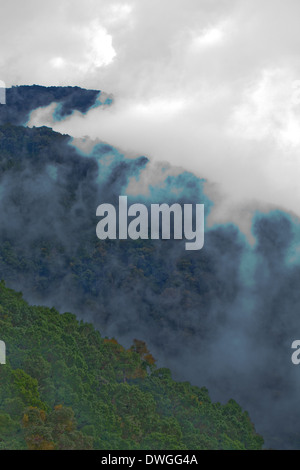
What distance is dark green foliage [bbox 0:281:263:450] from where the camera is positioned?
6594cm

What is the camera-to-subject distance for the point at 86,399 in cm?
8188

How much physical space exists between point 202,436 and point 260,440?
91.1ft

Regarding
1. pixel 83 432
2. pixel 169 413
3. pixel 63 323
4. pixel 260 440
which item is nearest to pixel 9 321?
→ pixel 63 323

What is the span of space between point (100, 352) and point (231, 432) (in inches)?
1151

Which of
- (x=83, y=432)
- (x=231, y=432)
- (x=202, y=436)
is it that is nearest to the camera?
(x=83, y=432)

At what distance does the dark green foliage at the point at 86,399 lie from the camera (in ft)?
216

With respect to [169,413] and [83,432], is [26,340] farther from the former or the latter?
[169,413]

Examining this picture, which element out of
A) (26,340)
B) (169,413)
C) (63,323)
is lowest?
(169,413)

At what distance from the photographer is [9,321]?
88938mm

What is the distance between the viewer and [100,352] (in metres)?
106

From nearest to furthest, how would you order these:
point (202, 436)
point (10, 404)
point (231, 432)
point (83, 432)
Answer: point (10, 404) < point (83, 432) < point (202, 436) < point (231, 432)

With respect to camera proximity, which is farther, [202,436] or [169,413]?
[169,413]
